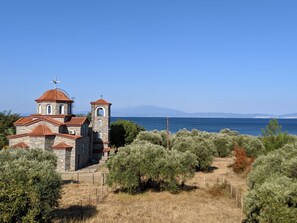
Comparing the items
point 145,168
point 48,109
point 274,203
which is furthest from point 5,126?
point 274,203

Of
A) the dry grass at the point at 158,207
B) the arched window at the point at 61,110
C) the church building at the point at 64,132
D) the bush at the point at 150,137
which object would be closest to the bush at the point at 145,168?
the dry grass at the point at 158,207

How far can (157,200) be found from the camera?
25969mm

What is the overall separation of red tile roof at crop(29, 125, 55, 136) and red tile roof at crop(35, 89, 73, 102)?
5097 mm

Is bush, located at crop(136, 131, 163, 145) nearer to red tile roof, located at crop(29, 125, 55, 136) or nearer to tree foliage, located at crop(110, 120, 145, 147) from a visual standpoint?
tree foliage, located at crop(110, 120, 145, 147)

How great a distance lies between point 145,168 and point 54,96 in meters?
22.4

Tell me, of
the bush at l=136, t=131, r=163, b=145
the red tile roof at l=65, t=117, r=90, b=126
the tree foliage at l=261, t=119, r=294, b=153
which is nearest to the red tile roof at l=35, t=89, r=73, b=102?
the red tile roof at l=65, t=117, r=90, b=126

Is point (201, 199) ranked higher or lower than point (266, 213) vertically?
lower

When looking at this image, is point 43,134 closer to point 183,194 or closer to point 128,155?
point 128,155

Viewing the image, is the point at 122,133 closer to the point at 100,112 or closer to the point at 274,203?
the point at 100,112

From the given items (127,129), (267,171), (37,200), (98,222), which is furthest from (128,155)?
(127,129)

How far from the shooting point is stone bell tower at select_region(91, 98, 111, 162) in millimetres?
49625

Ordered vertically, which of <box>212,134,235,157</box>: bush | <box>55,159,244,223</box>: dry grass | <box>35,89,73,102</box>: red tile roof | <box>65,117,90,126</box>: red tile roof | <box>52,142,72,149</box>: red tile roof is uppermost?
<box>35,89,73,102</box>: red tile roof

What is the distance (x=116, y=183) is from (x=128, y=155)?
8.87 ft

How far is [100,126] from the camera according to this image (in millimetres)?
50000
